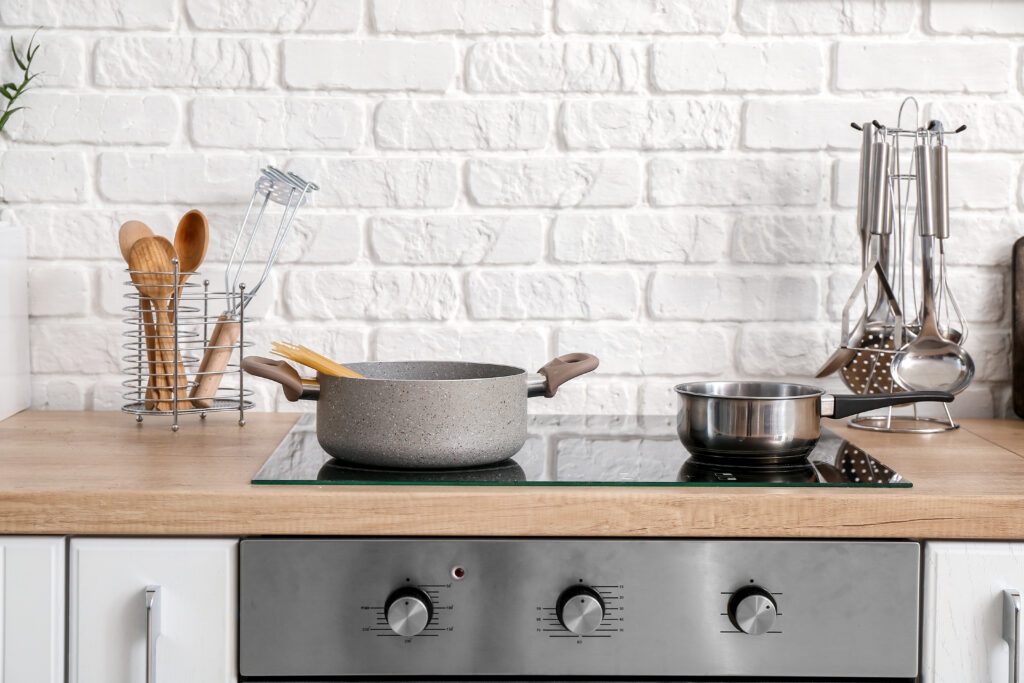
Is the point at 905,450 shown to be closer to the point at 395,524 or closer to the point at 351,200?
the point at 395,524

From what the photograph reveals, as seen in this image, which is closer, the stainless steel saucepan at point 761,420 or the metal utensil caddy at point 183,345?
the stainless steel saucepan at point 761,420

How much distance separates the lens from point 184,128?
155 cm

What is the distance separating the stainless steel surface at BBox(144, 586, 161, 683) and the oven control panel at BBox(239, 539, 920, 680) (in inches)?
3.4

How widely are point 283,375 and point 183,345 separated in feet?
1.71

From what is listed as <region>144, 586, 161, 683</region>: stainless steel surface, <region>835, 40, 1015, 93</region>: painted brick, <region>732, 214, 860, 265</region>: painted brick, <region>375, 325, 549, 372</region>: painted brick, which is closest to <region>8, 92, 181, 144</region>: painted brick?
<region>375, 325, 549, 372</region>: painted brick

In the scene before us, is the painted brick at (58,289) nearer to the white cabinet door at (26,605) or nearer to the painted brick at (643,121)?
the white cabinet door at (26,605)

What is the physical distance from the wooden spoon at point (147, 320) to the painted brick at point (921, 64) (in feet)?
3.64

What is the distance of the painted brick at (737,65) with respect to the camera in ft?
5.09

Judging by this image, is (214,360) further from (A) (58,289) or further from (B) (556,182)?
(B) (556,182)

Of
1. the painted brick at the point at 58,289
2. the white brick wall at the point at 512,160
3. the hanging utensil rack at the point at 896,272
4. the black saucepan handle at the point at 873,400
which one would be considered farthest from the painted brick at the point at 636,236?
the painted brick at the point at 58,289

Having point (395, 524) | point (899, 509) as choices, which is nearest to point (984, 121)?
point (899, 509)

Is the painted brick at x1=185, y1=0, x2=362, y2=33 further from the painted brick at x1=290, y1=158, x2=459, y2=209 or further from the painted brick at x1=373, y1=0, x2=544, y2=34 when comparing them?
the painted brick at x1=290, y1=158, x2=459, y2=209

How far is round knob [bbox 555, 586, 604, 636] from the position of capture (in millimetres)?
983

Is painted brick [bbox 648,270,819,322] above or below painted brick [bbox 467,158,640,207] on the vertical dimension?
below
